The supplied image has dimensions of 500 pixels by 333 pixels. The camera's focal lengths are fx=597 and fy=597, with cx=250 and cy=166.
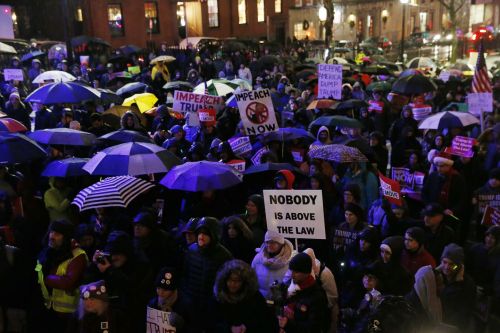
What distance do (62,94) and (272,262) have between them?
7801mm

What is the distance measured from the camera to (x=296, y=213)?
5980mm

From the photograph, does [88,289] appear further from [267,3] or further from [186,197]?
[267,3]

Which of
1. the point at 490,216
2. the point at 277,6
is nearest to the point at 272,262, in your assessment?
the point at 490,216

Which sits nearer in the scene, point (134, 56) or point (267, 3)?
point (134, 56)

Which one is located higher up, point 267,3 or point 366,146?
point 267,3

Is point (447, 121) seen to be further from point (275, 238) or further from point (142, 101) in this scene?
point (142, 101)

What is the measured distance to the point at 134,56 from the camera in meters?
27.0

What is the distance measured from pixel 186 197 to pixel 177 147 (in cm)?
218

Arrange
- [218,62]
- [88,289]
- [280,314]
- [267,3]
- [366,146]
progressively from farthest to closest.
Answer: [267,3], [218,62], [366,146], [280,314], [88,289]

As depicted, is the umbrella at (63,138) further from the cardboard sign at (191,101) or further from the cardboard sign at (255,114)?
the cardboard sign at (255,114)

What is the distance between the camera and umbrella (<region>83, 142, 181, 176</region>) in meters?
7.52

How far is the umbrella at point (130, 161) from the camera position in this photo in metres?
7.52

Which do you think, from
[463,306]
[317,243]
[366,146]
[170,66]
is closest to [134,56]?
[170,66]

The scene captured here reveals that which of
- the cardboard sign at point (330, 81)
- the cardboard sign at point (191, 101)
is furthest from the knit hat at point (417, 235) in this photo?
the cardboard sign at point (330, 81)
